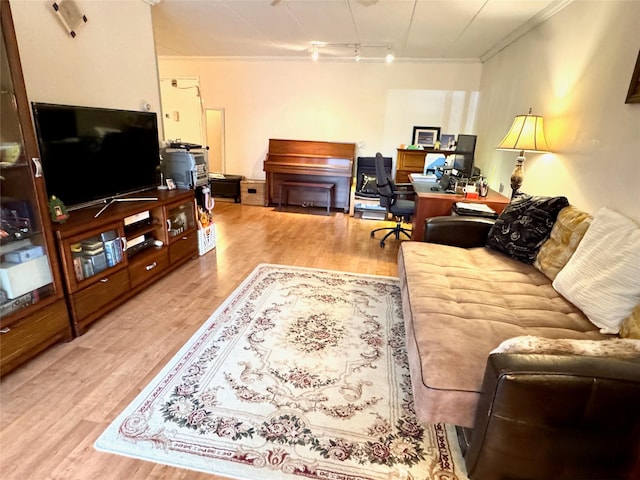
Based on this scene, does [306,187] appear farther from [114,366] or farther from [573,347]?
[573,347]

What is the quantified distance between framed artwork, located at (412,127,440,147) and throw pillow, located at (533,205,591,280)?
357 cm

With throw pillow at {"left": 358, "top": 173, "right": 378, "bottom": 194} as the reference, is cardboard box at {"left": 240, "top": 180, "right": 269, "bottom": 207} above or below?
below

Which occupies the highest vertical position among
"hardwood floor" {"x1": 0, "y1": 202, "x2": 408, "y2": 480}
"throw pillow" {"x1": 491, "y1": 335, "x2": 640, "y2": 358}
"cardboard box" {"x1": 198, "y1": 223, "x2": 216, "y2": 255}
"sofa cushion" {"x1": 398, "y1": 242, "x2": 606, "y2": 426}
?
"throw pillow" {"x1": 491, "y1": 335, "x2": 640, "y2": 358}

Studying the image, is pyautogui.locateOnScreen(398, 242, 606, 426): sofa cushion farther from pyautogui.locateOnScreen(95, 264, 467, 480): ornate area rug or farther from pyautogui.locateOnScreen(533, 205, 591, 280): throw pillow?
pyautogui.locateOnScreen(95, 264, 467, 480): ornate area rug

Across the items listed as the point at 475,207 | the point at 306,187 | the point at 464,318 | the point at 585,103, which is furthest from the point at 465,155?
the point at 464,318

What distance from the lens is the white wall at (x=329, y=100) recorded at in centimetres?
534

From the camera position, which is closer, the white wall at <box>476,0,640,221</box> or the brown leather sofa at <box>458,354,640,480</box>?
the brown leather sofa at <box>458,354,640,480</box>

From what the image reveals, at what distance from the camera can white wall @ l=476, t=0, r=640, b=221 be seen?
6.32 feet

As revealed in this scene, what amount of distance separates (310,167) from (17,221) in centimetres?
393

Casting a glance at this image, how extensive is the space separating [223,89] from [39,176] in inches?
181

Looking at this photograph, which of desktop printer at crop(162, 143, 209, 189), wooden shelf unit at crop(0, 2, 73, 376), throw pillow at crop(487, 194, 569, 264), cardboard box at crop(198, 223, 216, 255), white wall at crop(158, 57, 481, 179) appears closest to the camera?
wooden shelf unit at crop(0, 2, 73, 376)

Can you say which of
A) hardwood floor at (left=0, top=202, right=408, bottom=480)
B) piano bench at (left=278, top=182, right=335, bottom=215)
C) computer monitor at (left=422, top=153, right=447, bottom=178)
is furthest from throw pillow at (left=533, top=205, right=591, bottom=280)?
piano bench at (left=278, top=182, right=335, bottom=215)

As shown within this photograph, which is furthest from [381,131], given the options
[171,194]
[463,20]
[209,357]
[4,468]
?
[4,468]

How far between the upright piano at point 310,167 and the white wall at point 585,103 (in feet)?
8.00
